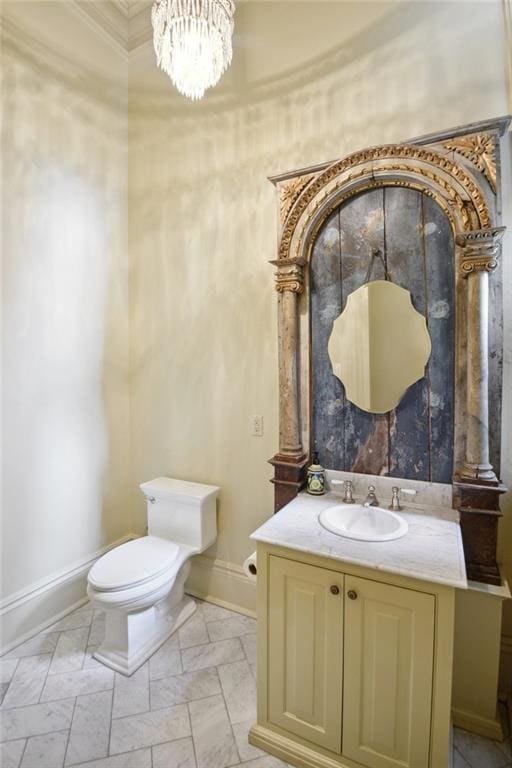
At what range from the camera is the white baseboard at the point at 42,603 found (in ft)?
6.38

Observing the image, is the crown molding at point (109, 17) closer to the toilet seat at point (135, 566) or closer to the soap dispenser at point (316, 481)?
the soap dispenser at point (316, 481)

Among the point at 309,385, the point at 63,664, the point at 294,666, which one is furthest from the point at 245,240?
the point at 63,664

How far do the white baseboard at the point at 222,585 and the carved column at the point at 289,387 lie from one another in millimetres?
674

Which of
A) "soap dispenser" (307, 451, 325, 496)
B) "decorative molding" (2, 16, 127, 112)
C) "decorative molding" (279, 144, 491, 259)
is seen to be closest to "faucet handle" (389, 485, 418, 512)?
"soap dispenser" (307, 451, 325, 496)

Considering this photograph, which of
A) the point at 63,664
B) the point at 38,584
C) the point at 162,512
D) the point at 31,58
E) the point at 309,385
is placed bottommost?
the point at 63,664

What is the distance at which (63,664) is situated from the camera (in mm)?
1855

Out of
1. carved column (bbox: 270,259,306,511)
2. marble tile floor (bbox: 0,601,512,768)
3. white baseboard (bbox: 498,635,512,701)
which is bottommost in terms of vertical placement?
marble tile floor (bbox: 0,601,512,768)

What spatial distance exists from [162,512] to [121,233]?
1.90 m

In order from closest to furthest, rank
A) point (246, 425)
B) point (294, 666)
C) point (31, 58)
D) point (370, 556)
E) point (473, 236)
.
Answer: point (370, 556)
point (294, 666)
point (473, 236)
point (31, 58)
point (246, 425)

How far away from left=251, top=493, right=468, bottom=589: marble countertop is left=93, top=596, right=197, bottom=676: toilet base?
3.17 feet

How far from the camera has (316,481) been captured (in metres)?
1.84

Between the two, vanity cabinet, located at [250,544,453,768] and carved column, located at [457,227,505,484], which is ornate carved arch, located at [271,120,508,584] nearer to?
carved column, located at [457,227,505,484]

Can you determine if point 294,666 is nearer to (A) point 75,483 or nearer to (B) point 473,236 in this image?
(A) point 75,483

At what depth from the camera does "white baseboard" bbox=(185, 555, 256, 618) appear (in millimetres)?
2223
